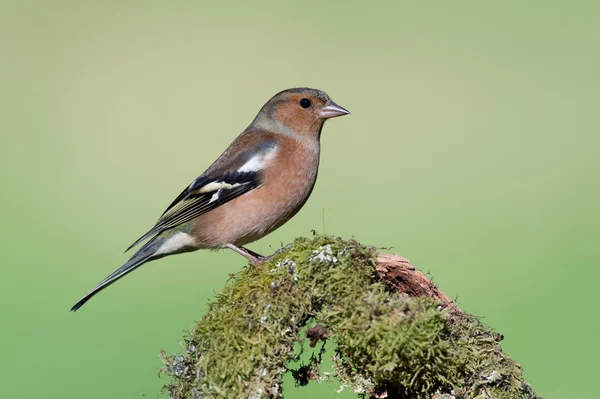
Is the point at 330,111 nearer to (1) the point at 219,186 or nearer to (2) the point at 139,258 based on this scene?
(1) the point at 219,186

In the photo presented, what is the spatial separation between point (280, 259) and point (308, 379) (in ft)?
1.76

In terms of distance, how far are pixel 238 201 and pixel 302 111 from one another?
1044 mm

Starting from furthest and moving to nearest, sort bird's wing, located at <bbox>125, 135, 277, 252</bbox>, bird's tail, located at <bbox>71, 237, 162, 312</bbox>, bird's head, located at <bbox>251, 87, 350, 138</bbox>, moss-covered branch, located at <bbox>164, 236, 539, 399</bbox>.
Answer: bird's head, located at <bbox>251, 87, 350, 138</bbox> → bird's wing, located at <bbox>125, 135, 277, 252</bbox> → bird's tail, located at <bbox>71, 237, 162, 312</bbox> → moss-covered branch, located at <bbox>164, 236, 539, 399</bbox>

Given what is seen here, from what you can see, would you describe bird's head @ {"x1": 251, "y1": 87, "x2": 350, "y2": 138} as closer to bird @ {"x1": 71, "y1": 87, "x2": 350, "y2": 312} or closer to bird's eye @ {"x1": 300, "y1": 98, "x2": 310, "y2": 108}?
bird's eye @ {"x1": 300, "y1": 98, "x2": 310, "y2": 108}

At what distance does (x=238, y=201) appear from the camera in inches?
179

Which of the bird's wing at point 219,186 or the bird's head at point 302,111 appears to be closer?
the bird's wing at point 219,186

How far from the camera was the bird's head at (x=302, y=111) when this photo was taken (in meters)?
5.13

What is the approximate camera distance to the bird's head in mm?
5133

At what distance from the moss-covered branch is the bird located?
1.53m

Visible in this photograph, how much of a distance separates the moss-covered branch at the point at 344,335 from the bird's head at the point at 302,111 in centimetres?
226

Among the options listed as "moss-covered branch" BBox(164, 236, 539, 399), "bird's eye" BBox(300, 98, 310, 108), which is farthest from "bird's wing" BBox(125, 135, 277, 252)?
"moss-covered branch" BBox(164, 236, 539, 399)

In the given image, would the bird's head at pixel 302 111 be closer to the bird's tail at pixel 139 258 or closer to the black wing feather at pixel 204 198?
the black wing feather at pixel 204 198

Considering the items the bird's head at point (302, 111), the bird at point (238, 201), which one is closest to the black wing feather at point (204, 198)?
the bird at point (238, 201)

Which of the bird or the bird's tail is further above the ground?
the bird
